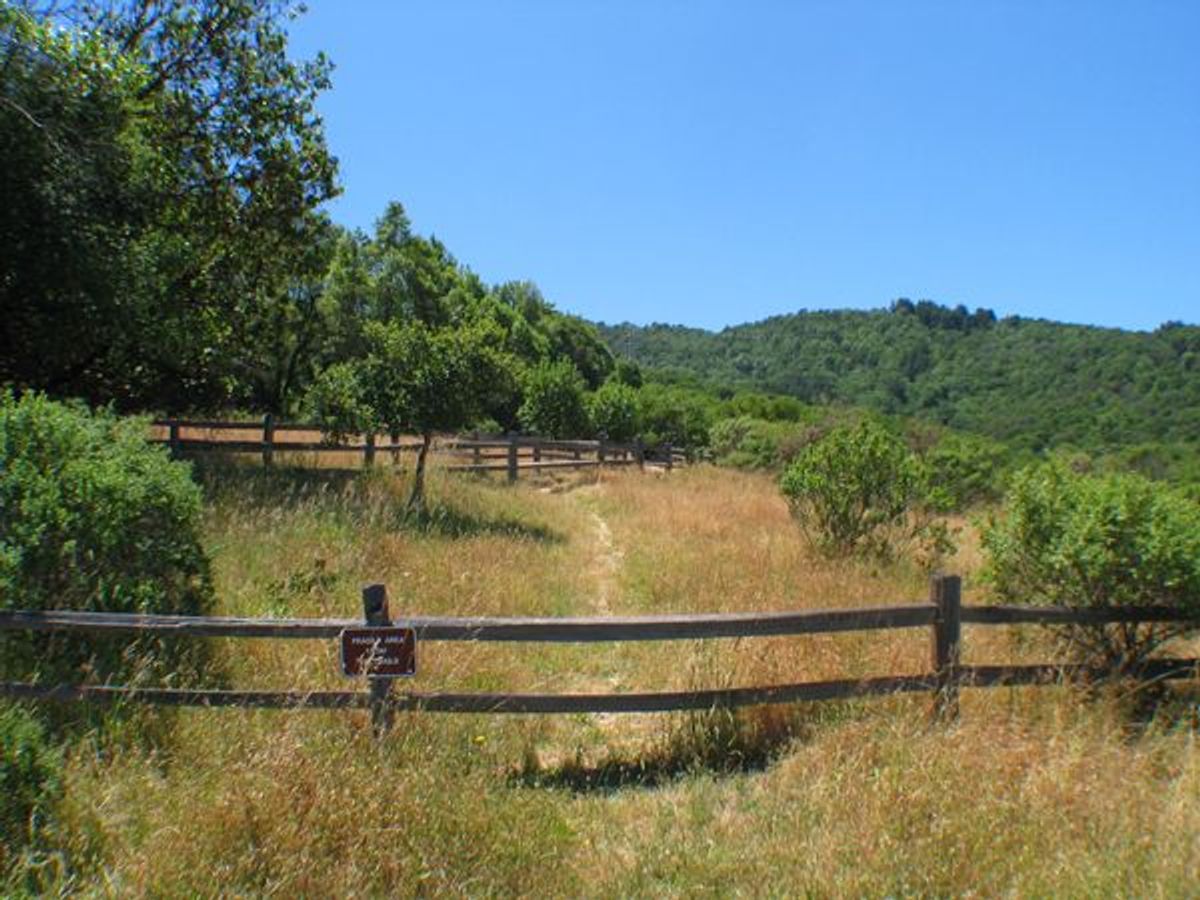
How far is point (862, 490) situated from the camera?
10.5m

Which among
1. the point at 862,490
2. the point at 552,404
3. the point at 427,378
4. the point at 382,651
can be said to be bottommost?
the point at 382,651

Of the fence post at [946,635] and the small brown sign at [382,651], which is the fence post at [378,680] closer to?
the small brown sign at [382,651]

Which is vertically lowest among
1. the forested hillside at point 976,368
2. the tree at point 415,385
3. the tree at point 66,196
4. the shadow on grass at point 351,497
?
the shadow on grass at point 351,497

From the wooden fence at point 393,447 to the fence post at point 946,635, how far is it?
37.2 feet

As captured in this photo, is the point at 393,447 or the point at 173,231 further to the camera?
the point at 393,447

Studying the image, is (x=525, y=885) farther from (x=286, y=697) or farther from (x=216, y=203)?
(x=216, y=203)

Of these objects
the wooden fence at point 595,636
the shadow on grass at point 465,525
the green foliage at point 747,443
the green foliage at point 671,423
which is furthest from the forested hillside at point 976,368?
the wooden fence at point 595,636

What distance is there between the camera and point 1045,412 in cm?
7412

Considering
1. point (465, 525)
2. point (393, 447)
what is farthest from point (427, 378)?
point (465, 525)

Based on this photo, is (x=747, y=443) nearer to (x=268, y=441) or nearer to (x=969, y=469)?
(x=969, y=469)

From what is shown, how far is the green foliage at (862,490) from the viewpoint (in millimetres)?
10445

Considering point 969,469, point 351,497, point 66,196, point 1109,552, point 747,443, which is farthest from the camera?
point 747,443

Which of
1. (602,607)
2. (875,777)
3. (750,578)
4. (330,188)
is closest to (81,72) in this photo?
(330,188)

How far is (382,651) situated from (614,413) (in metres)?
37.1
